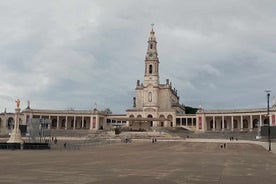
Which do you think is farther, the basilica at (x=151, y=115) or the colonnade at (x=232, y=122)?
the basilica at (x=151, y=115)

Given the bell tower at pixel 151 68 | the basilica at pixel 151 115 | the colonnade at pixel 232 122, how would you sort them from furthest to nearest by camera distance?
the bell tower at pixel 151 68 → the basilica at pixel 151 115 → the colonnade at pixel 232 122

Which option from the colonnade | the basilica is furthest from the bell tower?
the colonnade

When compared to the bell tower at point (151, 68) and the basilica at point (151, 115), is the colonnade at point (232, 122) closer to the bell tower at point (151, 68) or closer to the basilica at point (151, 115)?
the basilica at point (151, 115)

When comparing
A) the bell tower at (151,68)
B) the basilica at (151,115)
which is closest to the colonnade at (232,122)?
the basilica at (151,115)

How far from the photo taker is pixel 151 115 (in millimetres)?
132625

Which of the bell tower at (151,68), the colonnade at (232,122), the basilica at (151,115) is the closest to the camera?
the colonnade at (232,122)

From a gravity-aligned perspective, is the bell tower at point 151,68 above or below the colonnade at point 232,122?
above

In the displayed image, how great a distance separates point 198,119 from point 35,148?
3337 inches

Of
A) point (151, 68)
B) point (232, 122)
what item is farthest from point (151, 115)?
point (232, 122)

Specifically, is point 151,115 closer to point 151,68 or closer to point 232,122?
point 151,68

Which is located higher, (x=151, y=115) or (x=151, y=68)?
(x=151, y=68)

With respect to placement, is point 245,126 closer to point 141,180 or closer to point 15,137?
point 15,137

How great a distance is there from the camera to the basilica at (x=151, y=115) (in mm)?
125500

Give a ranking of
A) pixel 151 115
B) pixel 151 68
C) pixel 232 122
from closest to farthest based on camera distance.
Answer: pixel 232 122 < pixel 151 115 < pixel 151 68
